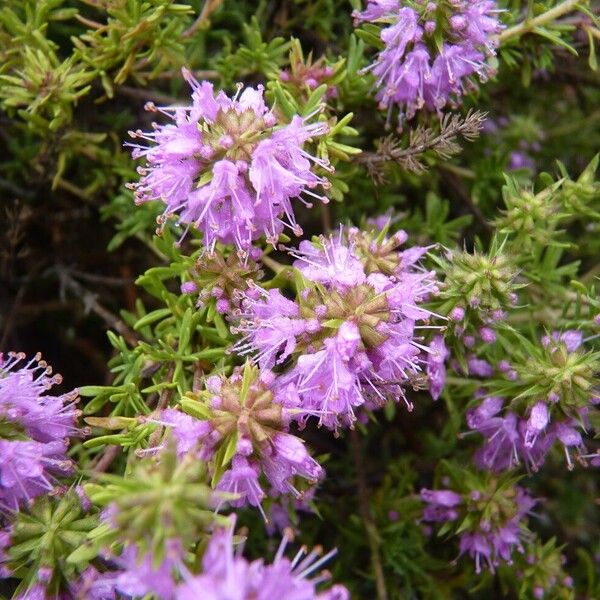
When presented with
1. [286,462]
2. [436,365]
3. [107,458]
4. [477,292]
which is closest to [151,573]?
[286,462]

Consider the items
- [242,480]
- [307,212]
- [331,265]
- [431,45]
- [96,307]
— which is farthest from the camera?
[307,212]

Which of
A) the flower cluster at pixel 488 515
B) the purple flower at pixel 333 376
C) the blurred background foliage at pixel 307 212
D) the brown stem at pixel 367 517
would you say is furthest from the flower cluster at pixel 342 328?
the brown stem at pixel 367 517

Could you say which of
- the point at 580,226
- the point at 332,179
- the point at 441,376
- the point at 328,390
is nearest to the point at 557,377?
the point at 441,376

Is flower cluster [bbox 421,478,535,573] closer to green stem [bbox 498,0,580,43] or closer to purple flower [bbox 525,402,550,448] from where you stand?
purple flower [bbox 525,402,550,448]

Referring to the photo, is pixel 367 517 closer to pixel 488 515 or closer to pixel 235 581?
pixel 488 515

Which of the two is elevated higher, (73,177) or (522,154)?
(73,177)

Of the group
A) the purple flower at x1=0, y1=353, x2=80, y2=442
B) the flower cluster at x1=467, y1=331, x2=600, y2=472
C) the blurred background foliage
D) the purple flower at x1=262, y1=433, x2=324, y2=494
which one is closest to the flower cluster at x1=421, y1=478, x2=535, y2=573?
the flower cluster at x1=467, y1=331, x2=600, y2=472

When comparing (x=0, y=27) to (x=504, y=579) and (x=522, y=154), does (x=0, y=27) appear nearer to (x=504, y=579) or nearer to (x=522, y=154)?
(x=522, y=154)
